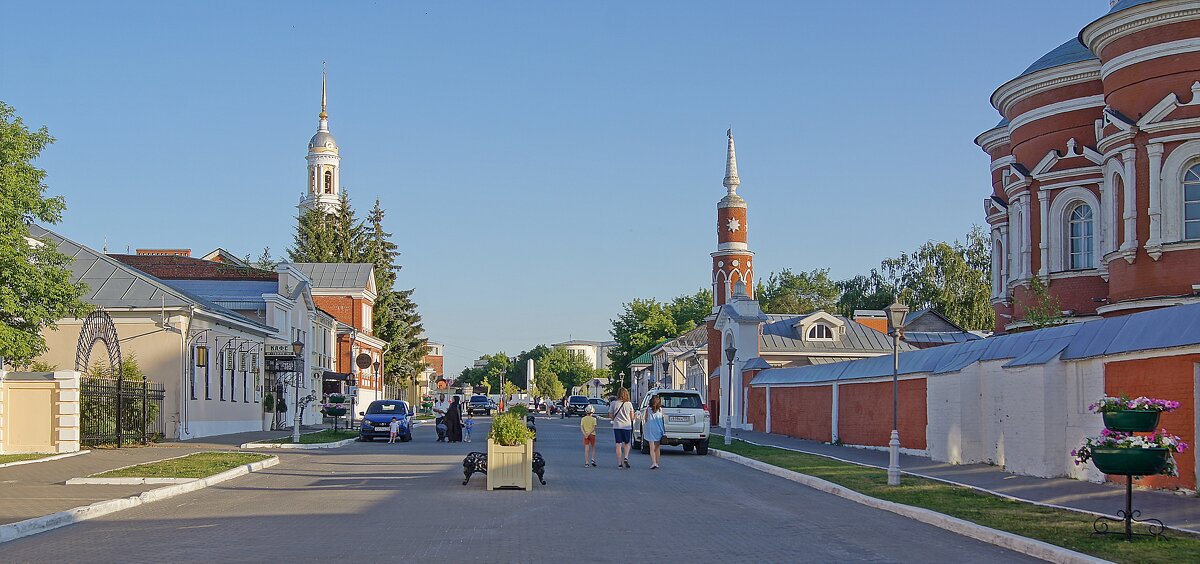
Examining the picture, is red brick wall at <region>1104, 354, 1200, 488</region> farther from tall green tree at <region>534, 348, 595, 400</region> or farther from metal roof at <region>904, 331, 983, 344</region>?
tall green tree at <region>534, 348, 595, 400</region>

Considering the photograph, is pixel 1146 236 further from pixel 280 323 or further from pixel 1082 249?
pixel 280 323

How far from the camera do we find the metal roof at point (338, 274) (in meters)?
74.5

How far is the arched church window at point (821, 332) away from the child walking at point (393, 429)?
27.5 m

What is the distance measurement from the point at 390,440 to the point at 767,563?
3004 centimetres

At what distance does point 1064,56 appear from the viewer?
32.4 meters

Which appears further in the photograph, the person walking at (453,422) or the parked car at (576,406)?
the parked car at (576,406)

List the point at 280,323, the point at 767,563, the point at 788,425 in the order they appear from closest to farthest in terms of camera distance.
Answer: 1. the point at 767,563
2. the point at 788,425
3. the point at 280,323

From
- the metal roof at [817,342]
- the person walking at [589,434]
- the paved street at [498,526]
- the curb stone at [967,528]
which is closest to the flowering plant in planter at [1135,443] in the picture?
the curb stone at [967,528]

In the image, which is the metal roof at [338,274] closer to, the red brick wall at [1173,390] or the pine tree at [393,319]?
the pine tree at [393,319]

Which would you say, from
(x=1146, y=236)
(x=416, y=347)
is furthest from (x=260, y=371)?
(x=416, y=347)

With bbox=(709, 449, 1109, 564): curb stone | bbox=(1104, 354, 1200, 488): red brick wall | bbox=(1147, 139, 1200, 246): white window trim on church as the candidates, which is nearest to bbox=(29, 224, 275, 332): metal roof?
bbox=(709, 449, 1109, 564): curb stone

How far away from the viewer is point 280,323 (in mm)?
49812

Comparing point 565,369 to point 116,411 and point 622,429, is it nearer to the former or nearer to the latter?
→ point 116,411

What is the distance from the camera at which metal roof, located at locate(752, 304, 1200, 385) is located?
53.4 ft
